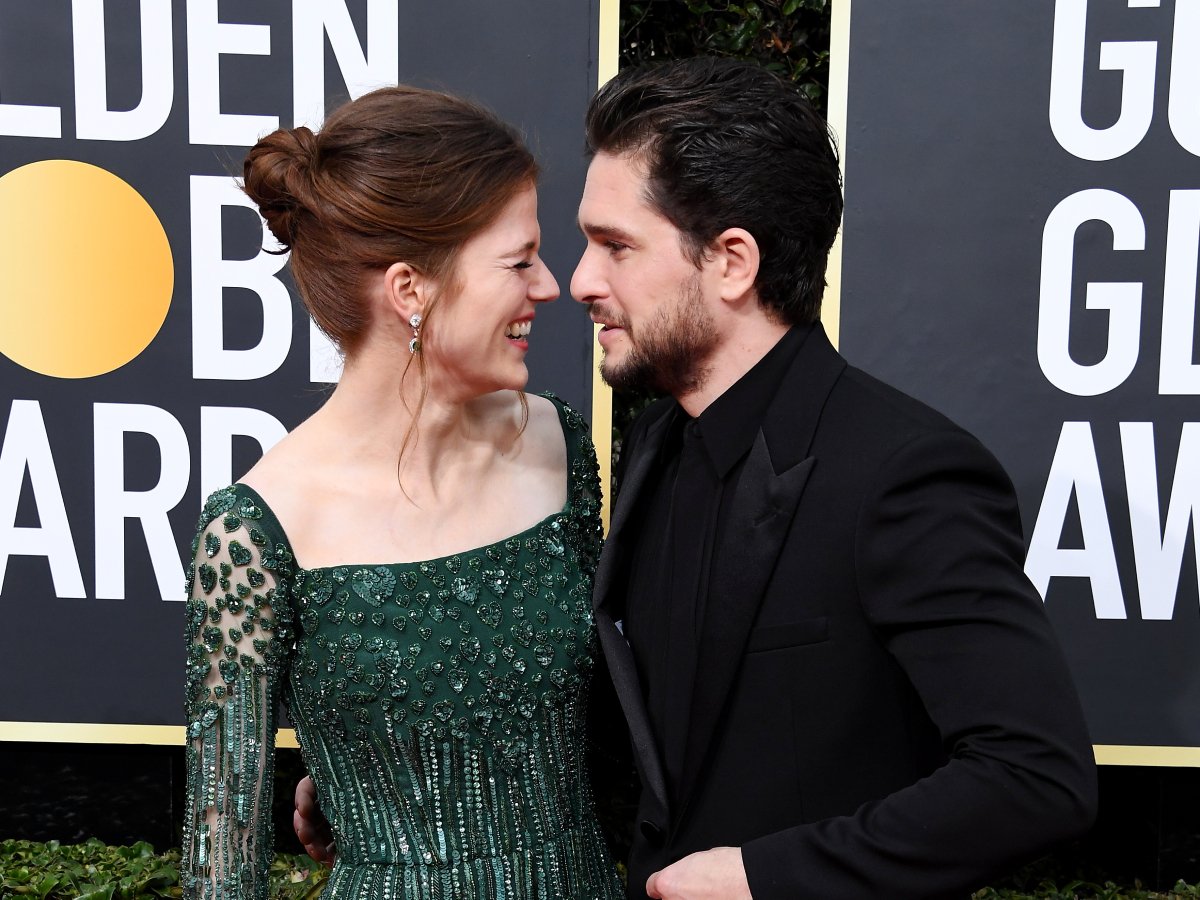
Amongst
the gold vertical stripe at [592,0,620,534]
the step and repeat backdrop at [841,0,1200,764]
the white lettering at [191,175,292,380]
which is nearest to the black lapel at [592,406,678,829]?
the gold vertical stripe at [592,0,620,534]

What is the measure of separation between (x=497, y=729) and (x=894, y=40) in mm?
2038

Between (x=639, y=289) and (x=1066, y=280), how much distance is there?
5.37ft

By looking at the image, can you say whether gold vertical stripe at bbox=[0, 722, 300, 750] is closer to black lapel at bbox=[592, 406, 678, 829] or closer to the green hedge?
the green hedge

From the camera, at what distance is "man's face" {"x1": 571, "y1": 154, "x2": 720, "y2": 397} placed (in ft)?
5.77

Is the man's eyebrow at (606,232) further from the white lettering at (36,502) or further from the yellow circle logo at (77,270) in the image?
the white lettering at (36,502)

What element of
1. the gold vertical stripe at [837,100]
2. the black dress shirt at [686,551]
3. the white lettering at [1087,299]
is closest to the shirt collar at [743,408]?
the black dress shirt at [686,551]

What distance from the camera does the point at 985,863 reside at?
1.41 meters

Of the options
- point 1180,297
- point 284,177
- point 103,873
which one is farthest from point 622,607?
point 103,873

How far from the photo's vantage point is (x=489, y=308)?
76.0 inches

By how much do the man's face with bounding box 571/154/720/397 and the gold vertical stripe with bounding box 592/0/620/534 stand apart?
0.96 metres

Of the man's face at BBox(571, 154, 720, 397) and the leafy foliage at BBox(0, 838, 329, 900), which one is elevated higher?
the man's face at BBox(571, 154, 720, 397)

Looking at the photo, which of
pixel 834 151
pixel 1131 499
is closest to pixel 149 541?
pixel 834 151

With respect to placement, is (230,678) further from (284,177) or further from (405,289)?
(284,177)

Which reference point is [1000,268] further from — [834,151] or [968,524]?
[968,524]
